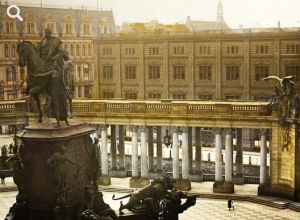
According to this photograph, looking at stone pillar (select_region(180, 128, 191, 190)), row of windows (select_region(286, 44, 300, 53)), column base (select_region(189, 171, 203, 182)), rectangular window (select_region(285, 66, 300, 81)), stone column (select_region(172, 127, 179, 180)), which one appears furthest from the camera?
rectangular window (select_region(285, 66, 300, 81))

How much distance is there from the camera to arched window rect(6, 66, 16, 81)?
326 feet

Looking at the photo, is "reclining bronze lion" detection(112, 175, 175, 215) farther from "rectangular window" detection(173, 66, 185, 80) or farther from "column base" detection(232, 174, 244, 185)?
"rectangular window" detection(173, 66, 185, 80)

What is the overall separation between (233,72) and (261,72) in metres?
3.79

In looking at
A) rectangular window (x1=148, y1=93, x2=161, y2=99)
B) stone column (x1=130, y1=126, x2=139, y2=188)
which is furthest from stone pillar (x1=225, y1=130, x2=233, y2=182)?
rectangular window (x1=148, y1=93, x2=161, y2=99)

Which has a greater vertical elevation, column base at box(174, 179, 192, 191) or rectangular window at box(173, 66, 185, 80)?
rectangular window at box(173, 66, 185, 80)

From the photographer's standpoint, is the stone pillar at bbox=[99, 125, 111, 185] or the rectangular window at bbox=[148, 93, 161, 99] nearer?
the stone pillar at bbox=[99, 125, 111, 185]

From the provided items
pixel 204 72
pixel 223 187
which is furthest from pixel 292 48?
pixel 223 187

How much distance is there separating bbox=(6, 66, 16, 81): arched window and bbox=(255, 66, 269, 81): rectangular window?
3956cm

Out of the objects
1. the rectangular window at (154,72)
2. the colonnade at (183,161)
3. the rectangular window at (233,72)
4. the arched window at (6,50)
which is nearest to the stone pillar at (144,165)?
the colonnade at (183,161)

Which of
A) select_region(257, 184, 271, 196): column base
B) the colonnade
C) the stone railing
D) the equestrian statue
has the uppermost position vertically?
the equestrian statue

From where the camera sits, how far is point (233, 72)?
274 ft

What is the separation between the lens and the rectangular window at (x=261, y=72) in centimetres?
8150

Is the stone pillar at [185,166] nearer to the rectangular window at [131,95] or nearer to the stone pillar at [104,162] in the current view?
the stone pillar at [104,162]

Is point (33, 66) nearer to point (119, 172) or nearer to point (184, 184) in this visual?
point (184, 184)
